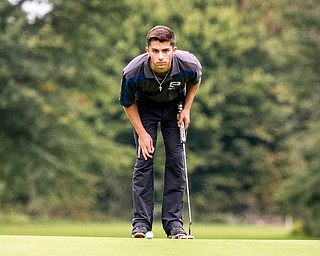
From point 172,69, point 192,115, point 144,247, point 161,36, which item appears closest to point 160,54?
point 161,36

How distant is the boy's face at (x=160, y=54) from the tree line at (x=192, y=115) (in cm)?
1867

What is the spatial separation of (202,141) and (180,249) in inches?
1488

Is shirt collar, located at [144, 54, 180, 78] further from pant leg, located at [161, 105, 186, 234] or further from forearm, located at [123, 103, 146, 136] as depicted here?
pant leg, located at [161, 105, 186, 234]

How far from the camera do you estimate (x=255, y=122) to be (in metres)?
44.1

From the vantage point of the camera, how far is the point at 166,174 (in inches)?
318

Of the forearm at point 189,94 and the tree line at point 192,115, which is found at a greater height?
the tree line at point 192,115

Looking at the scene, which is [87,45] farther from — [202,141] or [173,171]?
[173,171]

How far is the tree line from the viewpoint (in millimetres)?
27250

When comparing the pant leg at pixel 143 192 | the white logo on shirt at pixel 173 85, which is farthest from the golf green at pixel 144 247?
the white logo on shirt at pixel 173 85

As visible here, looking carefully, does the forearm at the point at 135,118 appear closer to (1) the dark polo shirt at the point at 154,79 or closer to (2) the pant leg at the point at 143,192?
(1) the dark polo shirt at the point at 154,79

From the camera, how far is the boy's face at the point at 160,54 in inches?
291

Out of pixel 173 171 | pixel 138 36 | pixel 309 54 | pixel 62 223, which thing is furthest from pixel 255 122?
pixel 173 171

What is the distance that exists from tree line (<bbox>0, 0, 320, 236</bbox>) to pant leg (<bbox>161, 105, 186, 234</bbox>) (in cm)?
1822

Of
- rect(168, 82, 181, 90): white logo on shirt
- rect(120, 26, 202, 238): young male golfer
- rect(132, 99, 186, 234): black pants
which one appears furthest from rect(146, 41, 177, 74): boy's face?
rect(132, 99, 186, 234): black pants
